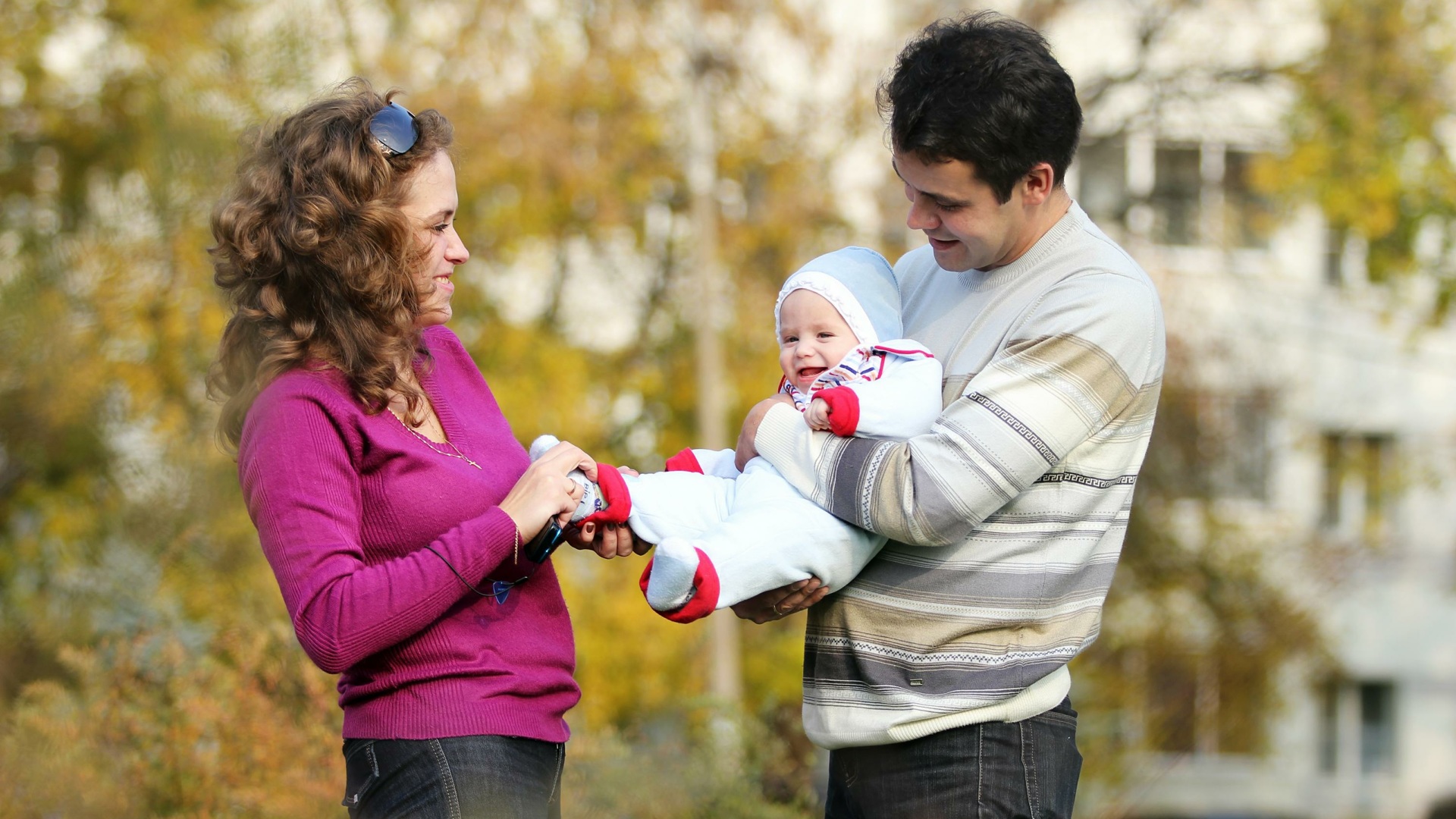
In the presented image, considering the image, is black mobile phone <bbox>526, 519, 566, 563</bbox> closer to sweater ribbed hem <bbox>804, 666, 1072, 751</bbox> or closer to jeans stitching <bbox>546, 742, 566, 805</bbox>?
jeans stitching <bbox>546, 742, 566, 805</bbox>

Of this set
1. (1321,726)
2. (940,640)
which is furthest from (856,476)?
(1321,726)

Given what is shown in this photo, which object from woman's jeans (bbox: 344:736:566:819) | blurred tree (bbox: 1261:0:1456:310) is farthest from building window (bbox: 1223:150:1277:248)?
woman's jeans (bbox: 344:736:566:819)

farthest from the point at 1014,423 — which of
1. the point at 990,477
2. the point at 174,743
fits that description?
the point at 174,743

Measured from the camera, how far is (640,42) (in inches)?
480

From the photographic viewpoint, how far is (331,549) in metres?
2.06

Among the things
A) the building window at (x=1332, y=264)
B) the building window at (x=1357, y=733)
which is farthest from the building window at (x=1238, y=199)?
the building window at (x=1357, y=733)

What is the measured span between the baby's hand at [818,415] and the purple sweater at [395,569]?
0.53 m

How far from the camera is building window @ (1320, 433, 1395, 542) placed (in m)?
15.3

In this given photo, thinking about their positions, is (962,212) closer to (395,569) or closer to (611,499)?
(611,499)

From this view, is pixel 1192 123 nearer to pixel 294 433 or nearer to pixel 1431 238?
pixel 1431 238

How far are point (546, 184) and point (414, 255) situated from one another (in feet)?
33.6

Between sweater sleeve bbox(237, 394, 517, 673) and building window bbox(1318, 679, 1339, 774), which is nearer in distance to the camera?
sweater sleeve bbox(237, 394, 517, 673)

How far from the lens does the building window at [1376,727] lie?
58.1 ft

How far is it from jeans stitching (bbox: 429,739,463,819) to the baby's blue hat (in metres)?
0.97
